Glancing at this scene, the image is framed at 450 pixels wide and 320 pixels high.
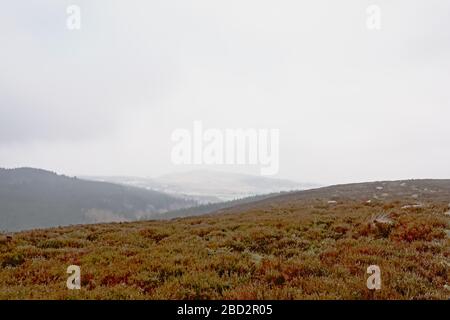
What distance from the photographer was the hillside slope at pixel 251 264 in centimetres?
841

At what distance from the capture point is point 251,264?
10.9 metres

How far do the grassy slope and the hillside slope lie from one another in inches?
1.2

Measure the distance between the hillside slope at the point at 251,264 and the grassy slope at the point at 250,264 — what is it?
3 centimetres

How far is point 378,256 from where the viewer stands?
1149 centimetres

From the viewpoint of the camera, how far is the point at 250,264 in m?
10.9

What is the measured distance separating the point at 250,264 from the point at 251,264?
4 centimetres
